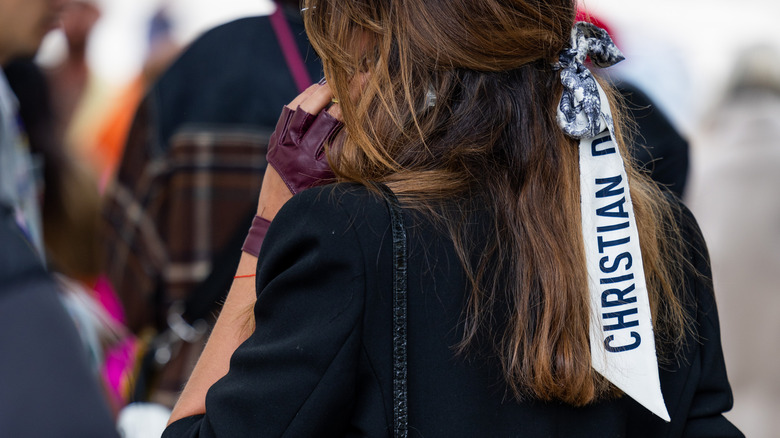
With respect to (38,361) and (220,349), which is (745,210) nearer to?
(220,349)

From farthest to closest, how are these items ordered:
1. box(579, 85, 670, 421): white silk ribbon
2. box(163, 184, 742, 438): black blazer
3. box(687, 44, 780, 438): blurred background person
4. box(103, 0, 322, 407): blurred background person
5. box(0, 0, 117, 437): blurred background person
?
box(687, 44, 780, 438): blurred background person
box(103, 0, 322, 407): blurred background person
box(579, 85, 670, 421): white silk ribbon
box(163, 184, 742, 438): black blazer
box(0, 0, 117, 437): blurred background person

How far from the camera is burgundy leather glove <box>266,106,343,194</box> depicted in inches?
54.2

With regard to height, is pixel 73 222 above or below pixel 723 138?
above

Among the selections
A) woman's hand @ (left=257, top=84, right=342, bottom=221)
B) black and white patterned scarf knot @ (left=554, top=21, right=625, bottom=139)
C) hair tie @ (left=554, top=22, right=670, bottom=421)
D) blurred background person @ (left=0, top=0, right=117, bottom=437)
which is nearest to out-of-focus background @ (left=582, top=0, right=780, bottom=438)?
black and white patterned scarf knot @ (left=554, top=21, right=625, bottom=139)

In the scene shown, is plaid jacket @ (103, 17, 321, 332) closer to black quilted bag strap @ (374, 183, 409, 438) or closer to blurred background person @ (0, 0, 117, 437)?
black quilted bag strap @ (374, 183, 409, 438)

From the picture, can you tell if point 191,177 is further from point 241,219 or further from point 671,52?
point 671,52

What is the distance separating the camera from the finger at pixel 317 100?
141 centimetres

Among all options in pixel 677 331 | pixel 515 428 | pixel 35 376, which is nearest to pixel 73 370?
pixel 35 376

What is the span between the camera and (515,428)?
1311mm

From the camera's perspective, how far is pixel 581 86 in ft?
4.56

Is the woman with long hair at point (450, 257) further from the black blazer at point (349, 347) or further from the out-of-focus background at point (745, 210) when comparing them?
the out-of-focus background at point (745, 210)

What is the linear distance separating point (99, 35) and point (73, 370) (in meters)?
4.85

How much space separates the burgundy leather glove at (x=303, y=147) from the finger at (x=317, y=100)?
0.04 ft

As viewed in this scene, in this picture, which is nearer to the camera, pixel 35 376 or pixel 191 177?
pixel 35 376
